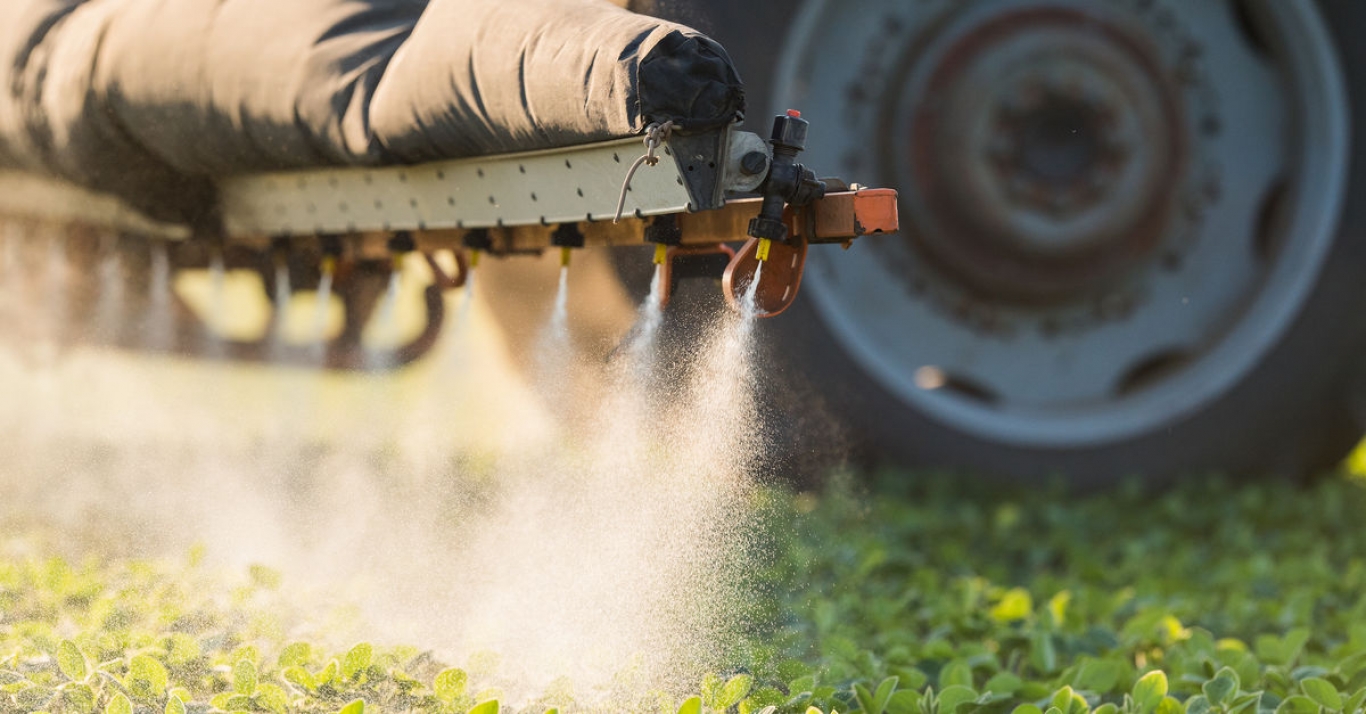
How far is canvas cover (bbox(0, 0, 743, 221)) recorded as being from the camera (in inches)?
62.2

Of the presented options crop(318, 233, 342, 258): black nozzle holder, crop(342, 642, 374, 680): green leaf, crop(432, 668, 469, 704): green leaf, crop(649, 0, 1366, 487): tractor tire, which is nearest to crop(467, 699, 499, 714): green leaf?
crop(432, 668, 469, 704): green leaf

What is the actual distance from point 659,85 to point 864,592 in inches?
50.3

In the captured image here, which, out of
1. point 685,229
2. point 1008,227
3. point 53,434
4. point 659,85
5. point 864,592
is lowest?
point 53,434

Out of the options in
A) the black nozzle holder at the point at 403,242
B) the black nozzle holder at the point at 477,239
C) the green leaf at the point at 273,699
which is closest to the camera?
the green leaf at the point at 273,699

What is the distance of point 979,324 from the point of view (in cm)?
336

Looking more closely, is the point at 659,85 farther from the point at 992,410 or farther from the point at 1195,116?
the point at 1195,116

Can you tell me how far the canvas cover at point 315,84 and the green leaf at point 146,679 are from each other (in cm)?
80

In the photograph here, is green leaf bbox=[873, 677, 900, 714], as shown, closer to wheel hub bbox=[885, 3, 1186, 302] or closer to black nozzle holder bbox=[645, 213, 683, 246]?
black nozzle holder bbox=[645, 213, 683, 246]

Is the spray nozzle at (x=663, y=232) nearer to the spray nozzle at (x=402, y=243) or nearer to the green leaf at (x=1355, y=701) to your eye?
the spray nozzle at (x=402, y=243)

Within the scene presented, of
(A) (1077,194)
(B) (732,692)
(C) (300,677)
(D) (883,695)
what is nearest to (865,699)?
(D) (883,695)

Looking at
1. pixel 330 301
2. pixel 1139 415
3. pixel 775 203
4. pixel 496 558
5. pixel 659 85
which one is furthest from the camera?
pixel 1139 415

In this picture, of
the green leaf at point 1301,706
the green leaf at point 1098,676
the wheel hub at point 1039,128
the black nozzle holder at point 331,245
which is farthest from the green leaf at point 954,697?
the wheel hub at point 1039,128

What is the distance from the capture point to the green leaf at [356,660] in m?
1.68

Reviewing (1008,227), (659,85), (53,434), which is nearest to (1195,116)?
(1008,227)
